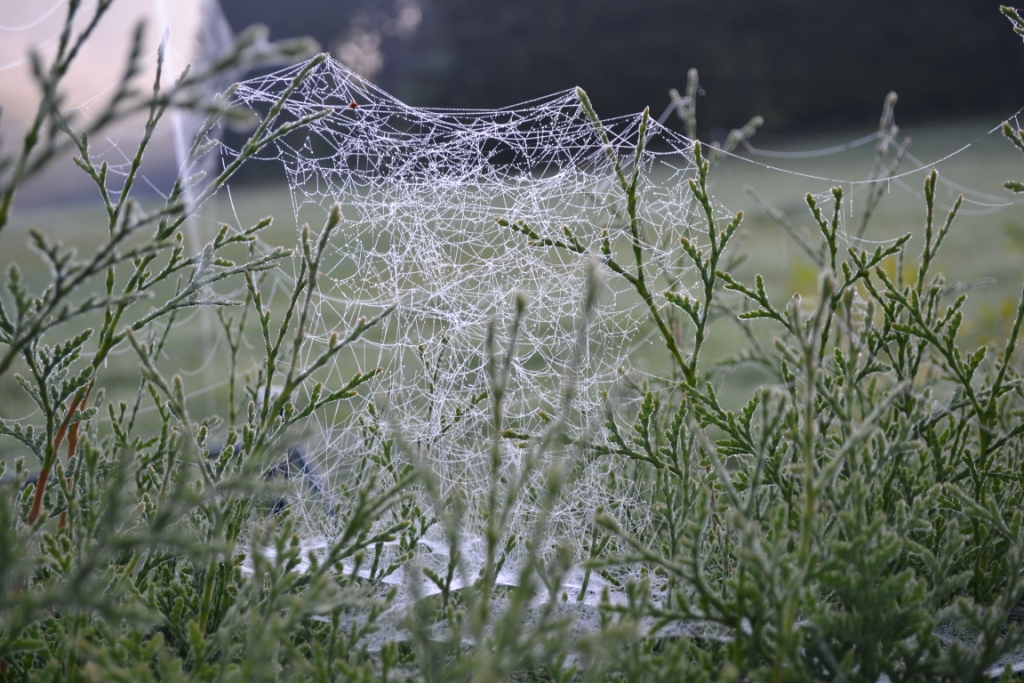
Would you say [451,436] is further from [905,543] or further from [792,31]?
[792,31]

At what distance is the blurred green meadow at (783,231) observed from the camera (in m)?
3.19

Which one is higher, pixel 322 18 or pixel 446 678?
pixel 322 18

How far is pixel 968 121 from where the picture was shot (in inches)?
819

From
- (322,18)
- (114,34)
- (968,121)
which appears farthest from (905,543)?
(322,18)

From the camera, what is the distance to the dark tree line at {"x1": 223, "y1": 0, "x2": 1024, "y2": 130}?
73.2ft

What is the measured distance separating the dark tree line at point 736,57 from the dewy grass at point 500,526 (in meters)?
21.0

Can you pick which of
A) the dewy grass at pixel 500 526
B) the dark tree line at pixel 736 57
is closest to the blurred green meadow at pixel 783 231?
the dewy grass at pixel 500 526

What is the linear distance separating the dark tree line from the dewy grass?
21.0m

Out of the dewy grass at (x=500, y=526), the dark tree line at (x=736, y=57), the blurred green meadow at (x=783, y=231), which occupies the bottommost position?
the dewy grass at (x=500, y=526)

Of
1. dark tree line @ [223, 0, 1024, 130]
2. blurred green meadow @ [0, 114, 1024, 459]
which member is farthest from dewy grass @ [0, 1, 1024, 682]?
dark tree line @ [223, 0, 1024, 130]

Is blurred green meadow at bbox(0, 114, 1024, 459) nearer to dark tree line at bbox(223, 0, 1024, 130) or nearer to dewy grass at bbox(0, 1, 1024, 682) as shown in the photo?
dewy grass at bbox(0, 1, 1024, 682)

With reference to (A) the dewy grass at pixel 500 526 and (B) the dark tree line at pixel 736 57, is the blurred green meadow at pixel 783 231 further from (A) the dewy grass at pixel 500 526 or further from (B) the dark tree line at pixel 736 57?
(B) the dark tree line at pixel 736 57

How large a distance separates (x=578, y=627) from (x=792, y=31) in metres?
27.1

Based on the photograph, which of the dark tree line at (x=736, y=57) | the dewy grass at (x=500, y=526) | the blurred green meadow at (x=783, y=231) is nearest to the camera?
the dewy grass at (x=500, y=526)
